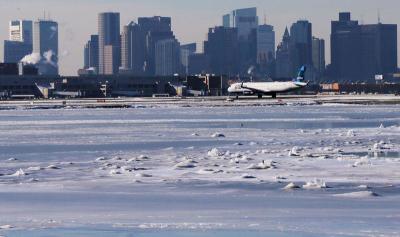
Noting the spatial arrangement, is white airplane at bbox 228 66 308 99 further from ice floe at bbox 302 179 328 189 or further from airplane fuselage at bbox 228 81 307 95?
ice floe at bbox 302 179 328 189

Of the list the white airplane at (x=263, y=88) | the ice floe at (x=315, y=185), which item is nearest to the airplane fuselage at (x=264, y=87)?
the white airplane at (x=263, y=88)

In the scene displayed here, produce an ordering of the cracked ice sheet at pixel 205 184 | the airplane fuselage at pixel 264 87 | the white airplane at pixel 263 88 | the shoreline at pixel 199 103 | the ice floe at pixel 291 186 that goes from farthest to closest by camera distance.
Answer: the airplane fuselage at pixel 264 87
the white airplane at pixel 263 88
the shoreline at pixel 199 103
the ice floe at pixel 291 186
the cracked ice sheet at pixel 205 184

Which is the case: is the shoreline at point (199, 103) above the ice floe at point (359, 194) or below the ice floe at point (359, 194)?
below

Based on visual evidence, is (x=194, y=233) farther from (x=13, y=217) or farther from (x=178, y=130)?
(x=178, y=130)

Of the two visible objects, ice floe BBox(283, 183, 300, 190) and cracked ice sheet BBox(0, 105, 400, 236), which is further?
ice floe BBox(283, 183, 300, 190)

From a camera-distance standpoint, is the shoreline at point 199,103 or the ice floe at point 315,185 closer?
the ice floe at point 315,185

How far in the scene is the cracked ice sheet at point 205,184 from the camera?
17.9 m

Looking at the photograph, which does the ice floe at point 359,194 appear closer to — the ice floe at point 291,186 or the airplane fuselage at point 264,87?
the ice floe at point 291,186

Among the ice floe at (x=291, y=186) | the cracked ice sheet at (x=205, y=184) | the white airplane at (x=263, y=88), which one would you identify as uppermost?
the white airplane at (x=263, y=88)

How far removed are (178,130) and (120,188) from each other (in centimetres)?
3010

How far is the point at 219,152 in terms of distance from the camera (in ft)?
112

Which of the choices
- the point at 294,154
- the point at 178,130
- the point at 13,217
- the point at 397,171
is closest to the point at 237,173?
the point at 397,171

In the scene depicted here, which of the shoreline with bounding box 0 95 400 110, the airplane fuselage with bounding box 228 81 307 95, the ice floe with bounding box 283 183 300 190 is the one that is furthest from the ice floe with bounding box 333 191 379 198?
the airplane fuselage with bounding box 228 81 307 95

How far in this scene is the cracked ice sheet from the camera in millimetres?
17938
